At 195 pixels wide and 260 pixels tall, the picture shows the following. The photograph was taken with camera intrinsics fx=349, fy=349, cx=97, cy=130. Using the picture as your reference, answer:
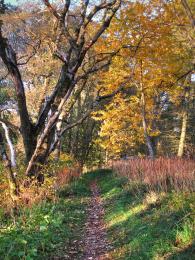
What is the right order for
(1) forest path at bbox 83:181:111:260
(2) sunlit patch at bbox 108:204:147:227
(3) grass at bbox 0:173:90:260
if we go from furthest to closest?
(2) sunlit patch at bbox 108:204:147:227
(1) forest path at bbox 83:181:111:260
(3) grass at bbox 0:173:90:260

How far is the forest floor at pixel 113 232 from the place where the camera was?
489 cm

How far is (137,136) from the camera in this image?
20.1 metres

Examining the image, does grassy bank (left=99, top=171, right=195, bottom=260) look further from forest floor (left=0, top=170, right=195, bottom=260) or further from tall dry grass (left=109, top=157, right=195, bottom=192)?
tall dry grass (left=109, top=157, right=195, bottom=192)

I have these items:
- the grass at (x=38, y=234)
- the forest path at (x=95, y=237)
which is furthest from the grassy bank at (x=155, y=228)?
the grass at (x=38, y=234)

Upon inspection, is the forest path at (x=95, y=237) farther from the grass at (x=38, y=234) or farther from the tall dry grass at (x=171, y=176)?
the tall dry grass at (x=171, y=176)

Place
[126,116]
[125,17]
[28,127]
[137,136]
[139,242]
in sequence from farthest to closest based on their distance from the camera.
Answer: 1. [137,136]
2. [126,116]
3. [125,17]
4. [28,127]
5. [139,242]

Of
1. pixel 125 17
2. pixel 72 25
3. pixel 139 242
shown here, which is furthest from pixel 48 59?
pixel 139 242

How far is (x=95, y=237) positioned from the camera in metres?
7.02

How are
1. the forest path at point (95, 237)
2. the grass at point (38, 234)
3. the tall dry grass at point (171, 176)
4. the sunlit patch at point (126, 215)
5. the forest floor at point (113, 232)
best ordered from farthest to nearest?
the sunlit patch at point (126, 215) → the tall dry grass at point (171, 176) → the forest path at point (95, 237) → the forest floor at point (113, 232) → the grass at point (38, 234)

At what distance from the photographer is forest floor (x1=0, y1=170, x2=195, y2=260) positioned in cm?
489

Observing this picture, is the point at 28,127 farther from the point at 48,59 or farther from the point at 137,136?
the point at 137,136

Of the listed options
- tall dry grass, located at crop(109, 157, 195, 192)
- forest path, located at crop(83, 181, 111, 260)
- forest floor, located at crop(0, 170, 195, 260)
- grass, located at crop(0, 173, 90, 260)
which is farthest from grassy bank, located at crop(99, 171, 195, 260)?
grass, located at crop(0, 173, 90, 260)

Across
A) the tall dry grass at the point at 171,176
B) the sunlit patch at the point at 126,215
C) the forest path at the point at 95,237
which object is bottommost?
the forest path at the point at 95,237

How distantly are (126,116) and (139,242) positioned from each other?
1222cm
